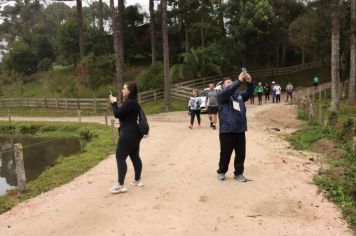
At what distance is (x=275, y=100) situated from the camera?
106 feet

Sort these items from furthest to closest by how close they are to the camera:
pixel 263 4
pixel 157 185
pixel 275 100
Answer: pixel 263 4, pixel 275 100, pixel 157 185

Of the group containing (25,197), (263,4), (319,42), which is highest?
(263,4)

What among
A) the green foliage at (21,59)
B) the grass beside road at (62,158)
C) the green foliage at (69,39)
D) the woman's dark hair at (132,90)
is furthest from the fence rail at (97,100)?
the woman's dark hair at (132,90)

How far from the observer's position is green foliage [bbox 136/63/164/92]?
3362 centimetres

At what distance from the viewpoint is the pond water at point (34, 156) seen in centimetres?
1398

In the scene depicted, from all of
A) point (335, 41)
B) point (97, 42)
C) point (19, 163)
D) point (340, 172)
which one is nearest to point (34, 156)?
point (19, 163)

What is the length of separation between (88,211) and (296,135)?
9.02m

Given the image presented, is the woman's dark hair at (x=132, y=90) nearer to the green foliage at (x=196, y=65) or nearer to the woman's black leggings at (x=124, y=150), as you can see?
the woman's black leggings at (x=124, y=150)

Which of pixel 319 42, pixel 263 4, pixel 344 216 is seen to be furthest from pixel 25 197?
pixel 263 4

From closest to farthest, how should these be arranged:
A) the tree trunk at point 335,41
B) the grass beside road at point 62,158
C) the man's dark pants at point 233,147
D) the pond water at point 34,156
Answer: the man's dark pants at point 233,147 < the grass beside road at point 62,158 < the pond water at point 34,156 < the tree trunk at point 335,41

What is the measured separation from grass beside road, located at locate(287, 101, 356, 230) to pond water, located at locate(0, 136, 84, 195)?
839 centimetres

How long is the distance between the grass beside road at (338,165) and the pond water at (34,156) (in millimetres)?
8386

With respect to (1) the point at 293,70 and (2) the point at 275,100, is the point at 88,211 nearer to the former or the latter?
(2) the point at 275,100

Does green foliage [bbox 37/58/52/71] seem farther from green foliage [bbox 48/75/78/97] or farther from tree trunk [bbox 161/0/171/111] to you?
tree trunk [bbox 161/0/171/111]
